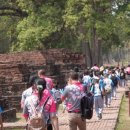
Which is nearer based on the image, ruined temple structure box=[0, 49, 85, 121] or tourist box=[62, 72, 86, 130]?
tourist box=[62, 72, 86, 130]

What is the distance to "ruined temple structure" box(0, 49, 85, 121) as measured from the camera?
2019cm

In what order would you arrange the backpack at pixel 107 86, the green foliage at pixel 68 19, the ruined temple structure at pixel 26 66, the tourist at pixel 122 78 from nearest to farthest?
1. the backpack at pixel 107 86
2. the ruined temple structure at pixel 26 66
3. the green foliage at pixel 68 19
4. the tourist at pixel 122 78

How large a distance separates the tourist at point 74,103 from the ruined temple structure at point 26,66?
959 centimetres

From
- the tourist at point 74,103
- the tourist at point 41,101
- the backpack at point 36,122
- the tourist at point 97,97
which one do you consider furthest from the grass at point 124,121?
the backpack at point 36,122

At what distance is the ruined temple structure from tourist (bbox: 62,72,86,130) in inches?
378

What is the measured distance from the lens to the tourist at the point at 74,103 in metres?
9.45

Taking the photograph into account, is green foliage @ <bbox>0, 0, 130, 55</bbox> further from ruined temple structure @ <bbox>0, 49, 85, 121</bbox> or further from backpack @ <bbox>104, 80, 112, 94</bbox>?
backpack @ <bbox>104, 80, 112, 94</bbox>

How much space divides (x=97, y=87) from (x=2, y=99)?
371cm

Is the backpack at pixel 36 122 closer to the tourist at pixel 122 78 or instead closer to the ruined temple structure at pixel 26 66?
the ruined temple structure at pixel 26 66

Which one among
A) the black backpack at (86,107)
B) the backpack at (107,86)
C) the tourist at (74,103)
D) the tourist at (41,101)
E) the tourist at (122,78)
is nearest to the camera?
the tourist at (41,101)

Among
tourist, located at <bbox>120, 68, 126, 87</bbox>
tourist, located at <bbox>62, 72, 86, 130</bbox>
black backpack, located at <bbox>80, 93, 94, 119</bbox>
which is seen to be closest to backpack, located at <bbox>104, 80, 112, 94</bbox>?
tourist, located at <bbox>62, 72, 86, 130</bbox>

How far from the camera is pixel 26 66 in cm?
2205

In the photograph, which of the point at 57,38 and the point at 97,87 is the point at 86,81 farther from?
the point at 57,38

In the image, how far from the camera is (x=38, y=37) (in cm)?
3475
